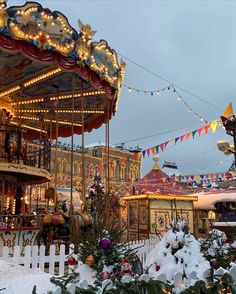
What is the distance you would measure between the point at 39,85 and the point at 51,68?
2236 mm

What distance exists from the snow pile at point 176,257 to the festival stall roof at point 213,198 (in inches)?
490

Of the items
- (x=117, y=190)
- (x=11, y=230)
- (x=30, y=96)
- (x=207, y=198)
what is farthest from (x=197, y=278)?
(x=117, y=190)

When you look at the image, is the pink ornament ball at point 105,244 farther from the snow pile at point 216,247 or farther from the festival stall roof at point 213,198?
the festival stall roof at point 213,198

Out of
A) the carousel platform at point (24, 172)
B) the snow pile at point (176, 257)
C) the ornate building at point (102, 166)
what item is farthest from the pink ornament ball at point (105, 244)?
the ornate building at point (102, 166)

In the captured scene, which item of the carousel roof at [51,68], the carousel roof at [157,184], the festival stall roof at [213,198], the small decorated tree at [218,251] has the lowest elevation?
the small decorated tree at [218,251]

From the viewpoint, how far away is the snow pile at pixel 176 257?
3.94 m

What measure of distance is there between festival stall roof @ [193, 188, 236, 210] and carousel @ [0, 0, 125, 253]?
6.33 meters

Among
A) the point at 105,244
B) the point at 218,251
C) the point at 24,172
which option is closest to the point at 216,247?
the point at 218,251

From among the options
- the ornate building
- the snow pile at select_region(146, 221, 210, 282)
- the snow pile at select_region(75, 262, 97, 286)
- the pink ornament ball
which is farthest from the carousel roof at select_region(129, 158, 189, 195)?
the snow pile at select_region(75, 262, 97, 286)

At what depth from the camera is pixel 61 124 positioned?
1778 cm

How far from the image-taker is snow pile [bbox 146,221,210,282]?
394cm

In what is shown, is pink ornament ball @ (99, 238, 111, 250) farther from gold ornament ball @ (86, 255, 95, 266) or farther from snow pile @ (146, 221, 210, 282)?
snow pile @ (146, 221, 210, 282)

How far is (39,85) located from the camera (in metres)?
13.6

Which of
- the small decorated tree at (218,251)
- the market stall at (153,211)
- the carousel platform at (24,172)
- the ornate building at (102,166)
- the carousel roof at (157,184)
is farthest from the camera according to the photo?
the ornate building at (102,166)
